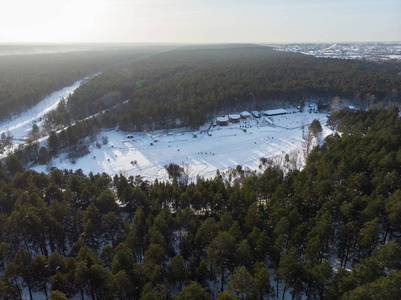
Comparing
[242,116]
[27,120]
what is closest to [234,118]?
[242,116]

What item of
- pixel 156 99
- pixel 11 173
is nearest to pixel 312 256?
pixel 11 173

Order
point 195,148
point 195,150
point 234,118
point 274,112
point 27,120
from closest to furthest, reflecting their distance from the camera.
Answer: point 195,150
point 195,148
point 234,118
point 27,120
point 274,112

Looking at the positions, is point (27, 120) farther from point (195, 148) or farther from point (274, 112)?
point (274, 112)

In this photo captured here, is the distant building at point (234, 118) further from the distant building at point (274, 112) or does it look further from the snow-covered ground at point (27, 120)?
the snow-covered ground at point (27, 120)

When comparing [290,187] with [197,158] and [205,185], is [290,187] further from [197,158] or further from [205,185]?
[197,158]

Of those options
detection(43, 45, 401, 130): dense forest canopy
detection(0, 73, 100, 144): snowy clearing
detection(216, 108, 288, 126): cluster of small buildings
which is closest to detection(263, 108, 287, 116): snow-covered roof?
detection(216, 108, 288, 126): cluster of small buildings

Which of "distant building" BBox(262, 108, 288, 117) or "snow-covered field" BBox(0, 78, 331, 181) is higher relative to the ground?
"distant building" BBox(262, 108, 288, 117)

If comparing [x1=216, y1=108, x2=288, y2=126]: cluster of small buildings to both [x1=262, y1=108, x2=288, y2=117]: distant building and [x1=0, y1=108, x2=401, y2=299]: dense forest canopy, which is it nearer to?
[x1=262, y1=108, x2=288, y2=117]: distant building
